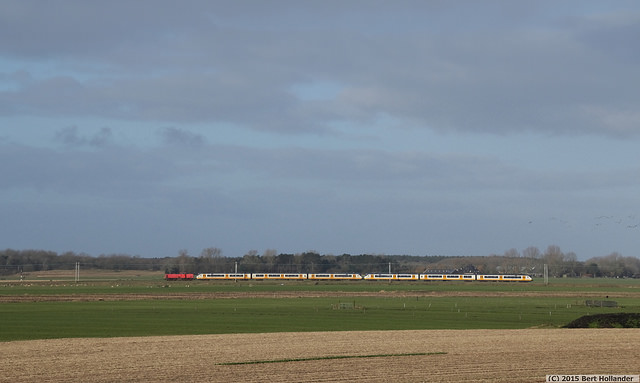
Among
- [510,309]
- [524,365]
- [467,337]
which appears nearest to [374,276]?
[510,309]

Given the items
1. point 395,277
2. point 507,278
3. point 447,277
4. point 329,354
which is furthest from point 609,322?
point 395,277

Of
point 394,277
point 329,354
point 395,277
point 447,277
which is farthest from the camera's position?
point 394,277

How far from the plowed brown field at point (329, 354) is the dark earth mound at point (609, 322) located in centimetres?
401

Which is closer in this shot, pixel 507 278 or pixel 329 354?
pixel 329 354

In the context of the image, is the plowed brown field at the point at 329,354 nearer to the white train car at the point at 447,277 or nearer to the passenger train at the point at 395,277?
the passenger train at the point at 395,277

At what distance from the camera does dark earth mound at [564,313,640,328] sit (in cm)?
5309

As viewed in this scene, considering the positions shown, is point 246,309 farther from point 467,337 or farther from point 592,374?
point 592,374

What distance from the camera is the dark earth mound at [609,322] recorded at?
53.1m

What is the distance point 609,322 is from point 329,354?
25536mm

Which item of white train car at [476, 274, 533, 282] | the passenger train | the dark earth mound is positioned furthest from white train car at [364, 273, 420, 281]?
the dark earth mound

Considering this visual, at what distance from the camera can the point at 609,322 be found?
5331 cm

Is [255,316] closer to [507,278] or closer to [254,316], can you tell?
[254,316]

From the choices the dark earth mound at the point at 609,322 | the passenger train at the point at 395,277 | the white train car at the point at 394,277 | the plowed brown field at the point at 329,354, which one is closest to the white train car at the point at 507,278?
the passenger train at the point at 395,277

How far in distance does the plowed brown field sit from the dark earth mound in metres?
4.01
